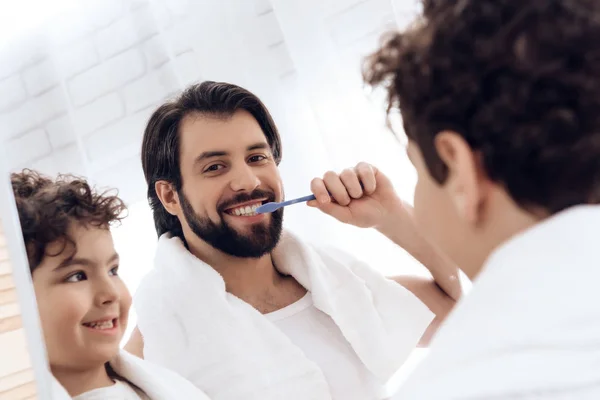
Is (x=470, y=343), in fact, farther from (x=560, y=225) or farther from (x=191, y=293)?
(x=191, y=293)

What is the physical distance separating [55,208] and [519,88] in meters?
0.60

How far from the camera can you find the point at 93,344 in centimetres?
84

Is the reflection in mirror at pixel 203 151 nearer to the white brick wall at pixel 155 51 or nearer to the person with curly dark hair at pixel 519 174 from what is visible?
the white brick wall at pixel 155 51

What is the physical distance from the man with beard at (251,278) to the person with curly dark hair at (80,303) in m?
0.03

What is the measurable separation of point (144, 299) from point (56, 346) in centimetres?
13

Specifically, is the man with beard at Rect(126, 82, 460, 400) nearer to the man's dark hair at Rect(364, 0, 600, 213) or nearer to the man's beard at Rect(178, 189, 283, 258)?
the man's beard at Rect(178, 189, 283, 258)

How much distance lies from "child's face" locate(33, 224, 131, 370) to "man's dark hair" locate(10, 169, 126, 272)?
1 cm

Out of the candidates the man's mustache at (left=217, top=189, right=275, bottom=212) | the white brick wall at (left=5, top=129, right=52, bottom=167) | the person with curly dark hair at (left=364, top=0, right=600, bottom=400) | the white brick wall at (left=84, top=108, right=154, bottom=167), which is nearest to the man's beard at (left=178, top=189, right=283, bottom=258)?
the man's mustache at (left=217, top=189, right=275, bottom=212)

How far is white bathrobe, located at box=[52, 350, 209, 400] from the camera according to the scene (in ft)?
2.78

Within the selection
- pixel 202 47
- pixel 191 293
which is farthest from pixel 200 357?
pixel 202 47

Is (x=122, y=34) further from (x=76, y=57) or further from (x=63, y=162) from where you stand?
(x=63, y=162)

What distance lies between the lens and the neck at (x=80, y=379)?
2.71 feet

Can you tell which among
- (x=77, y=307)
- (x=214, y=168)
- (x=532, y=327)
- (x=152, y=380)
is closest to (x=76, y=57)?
(x=214, y=168)

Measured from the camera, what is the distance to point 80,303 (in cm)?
84
